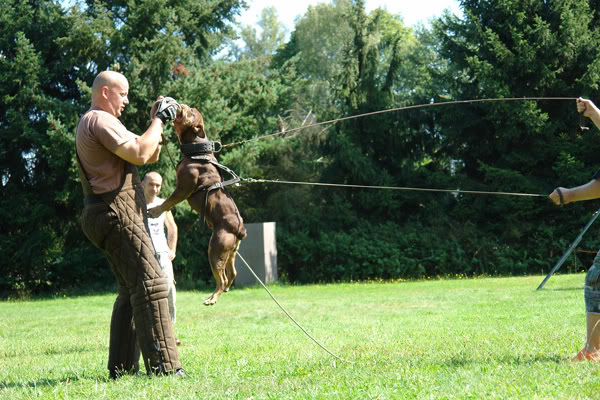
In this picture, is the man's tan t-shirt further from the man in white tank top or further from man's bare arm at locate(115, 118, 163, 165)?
the man in white tank top

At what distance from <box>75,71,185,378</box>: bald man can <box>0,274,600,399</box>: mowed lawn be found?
1.14ft

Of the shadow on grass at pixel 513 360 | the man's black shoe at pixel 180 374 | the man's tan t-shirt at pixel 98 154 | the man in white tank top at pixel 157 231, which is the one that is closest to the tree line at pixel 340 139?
the man in white tank top at pixel 157 231

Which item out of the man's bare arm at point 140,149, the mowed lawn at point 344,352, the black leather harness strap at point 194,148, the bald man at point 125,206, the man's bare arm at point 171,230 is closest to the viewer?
the mowed lawn at point 344,352

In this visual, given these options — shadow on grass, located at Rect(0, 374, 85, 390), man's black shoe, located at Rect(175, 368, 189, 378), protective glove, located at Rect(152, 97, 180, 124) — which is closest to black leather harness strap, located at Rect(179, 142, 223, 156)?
protective glove, located at Rect(152, 97, 180, 124)

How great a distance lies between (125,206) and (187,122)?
1004mm

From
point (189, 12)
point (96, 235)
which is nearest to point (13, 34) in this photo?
point (189, 12)

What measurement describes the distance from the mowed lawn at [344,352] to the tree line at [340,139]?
338 inches

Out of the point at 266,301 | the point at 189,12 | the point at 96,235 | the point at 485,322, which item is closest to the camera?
the point at 96,235

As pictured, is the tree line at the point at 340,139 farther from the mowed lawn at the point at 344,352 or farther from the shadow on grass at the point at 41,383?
the shadow on grass at the point at 41,383

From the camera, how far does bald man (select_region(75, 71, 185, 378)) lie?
508cm

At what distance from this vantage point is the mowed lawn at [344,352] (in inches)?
183

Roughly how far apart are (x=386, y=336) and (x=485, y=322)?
2036 millimetres

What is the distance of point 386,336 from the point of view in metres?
8.14

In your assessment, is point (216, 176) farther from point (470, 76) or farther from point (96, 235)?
point (470, 76)
